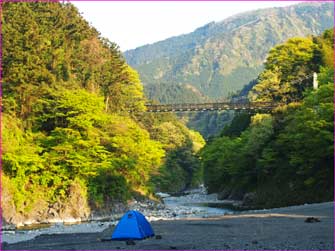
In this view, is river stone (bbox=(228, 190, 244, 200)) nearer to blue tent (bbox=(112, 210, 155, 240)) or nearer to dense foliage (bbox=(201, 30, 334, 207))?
dense foliage (bbox=(201, 30, 334, 207))

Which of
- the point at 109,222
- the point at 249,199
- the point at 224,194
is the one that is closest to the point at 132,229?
the point at 109,222

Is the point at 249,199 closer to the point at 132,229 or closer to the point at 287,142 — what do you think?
the point at 287,142

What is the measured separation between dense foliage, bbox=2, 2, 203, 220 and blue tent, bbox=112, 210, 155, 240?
1657 centimetres

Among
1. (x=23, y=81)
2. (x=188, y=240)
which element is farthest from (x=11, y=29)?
(x=188, y=240)

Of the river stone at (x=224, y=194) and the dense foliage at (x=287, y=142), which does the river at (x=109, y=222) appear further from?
the river stone at (x=224, y=194)

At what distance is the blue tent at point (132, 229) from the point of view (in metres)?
18.9

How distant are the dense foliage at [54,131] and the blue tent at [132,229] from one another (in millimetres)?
16569

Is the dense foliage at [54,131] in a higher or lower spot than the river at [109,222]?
higher

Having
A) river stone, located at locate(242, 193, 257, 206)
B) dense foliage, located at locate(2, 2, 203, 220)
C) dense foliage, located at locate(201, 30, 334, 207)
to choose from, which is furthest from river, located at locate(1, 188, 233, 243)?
dense foliage, located at locate(201, 30, 334, 207)

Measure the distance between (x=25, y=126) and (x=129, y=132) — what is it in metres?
9.67

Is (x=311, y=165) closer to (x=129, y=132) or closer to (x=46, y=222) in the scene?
(x=129, y=132)

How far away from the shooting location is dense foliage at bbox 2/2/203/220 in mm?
37166

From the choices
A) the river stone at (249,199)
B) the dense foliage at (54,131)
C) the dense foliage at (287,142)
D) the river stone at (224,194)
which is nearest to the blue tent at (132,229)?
the dense foliage at (54,131)

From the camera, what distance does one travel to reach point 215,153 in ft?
238
